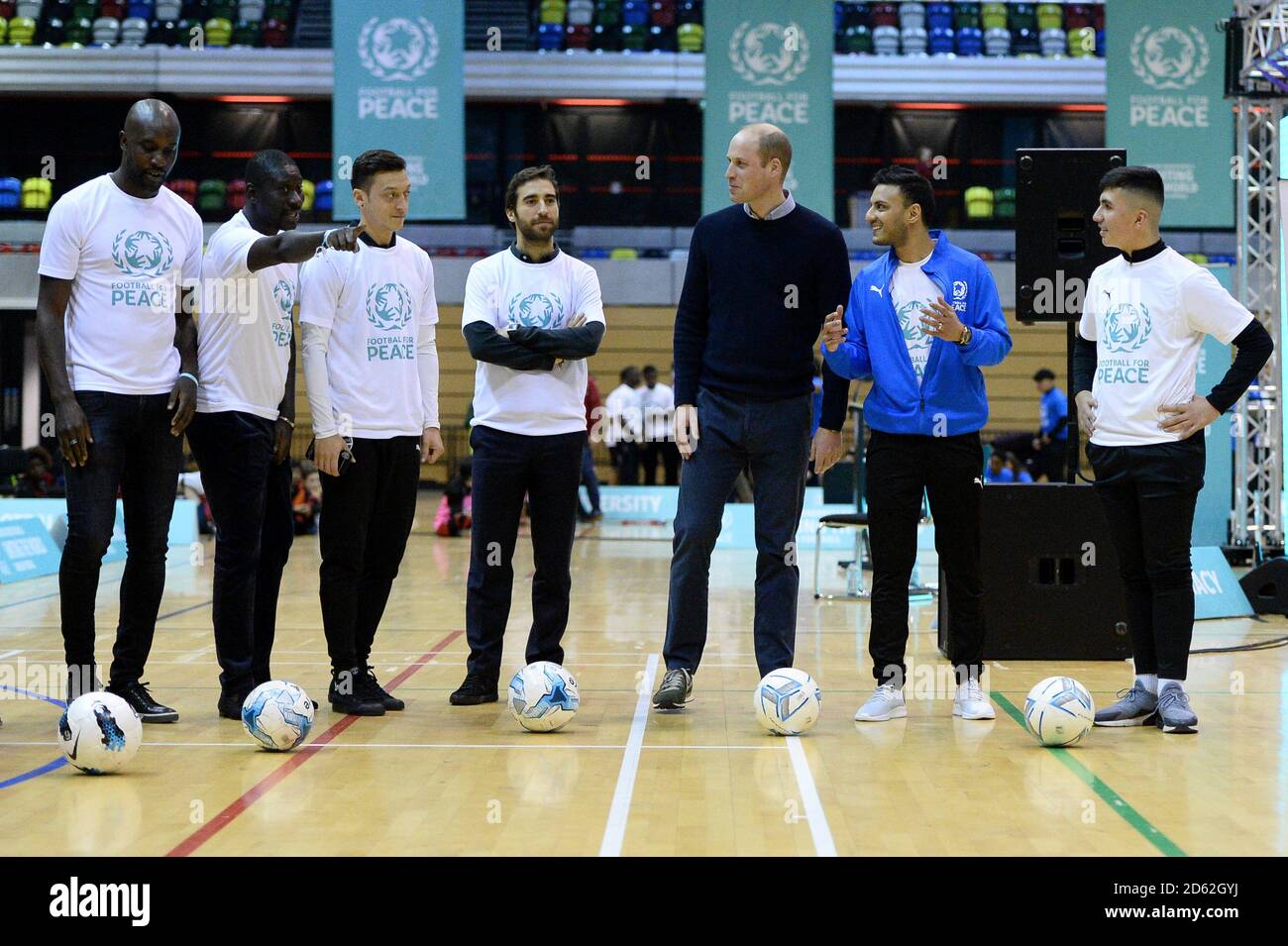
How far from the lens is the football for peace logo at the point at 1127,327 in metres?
4.77

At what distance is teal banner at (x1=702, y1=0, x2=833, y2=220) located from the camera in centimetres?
1197

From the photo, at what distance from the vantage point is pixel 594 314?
17.2 feet

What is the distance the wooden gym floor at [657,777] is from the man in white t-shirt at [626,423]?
11115 mm

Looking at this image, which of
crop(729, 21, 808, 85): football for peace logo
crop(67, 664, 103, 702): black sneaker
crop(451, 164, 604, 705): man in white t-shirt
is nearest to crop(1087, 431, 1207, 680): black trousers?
crop(451, 164, 604, 705): man in white t-shirt

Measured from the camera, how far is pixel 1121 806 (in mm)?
3674

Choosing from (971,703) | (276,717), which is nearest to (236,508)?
(276,717)

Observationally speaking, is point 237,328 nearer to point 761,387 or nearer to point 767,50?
point 761,387

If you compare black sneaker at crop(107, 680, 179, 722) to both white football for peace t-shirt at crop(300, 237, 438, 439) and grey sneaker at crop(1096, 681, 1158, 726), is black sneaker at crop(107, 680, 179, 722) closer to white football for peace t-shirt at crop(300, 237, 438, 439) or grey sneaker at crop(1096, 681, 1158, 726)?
white football for peace t-shirt at crop(300, 237, 438, 439)

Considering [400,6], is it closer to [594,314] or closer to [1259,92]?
[1259,92]

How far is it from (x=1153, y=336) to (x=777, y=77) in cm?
788

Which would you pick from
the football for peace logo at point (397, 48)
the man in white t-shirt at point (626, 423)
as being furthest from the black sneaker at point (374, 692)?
the man in white t-shirt at point (626, 423)

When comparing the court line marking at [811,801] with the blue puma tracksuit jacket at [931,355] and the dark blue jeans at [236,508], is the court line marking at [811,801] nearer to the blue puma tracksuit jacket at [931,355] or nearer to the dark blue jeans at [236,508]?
the blue puma tracksuit jacket at [931,355]

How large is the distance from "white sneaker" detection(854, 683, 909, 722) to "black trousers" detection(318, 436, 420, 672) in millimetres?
1761
